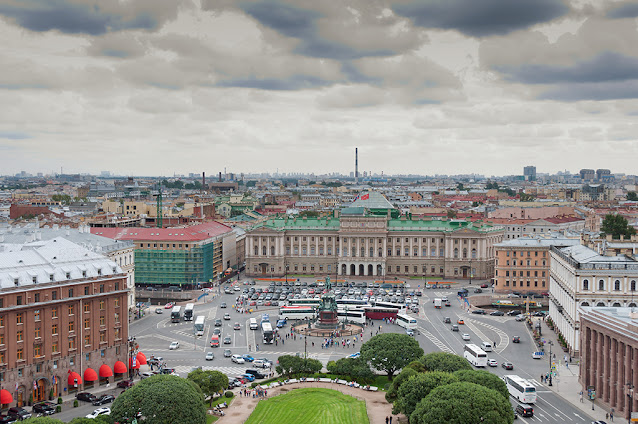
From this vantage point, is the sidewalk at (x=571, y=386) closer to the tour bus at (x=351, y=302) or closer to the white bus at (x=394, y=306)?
the white bus at (x=394, y=306)

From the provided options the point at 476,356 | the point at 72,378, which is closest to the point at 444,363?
the point at 476,356

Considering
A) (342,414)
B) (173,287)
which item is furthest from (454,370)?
(173,287)

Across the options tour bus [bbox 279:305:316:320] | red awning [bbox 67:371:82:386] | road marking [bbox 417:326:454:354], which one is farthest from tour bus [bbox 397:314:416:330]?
red awning [bbox 67:371:82:386]

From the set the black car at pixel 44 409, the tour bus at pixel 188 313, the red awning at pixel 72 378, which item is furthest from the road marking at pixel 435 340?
the black car at pixel 44 409

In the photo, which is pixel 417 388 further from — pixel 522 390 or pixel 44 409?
pixel 44 409

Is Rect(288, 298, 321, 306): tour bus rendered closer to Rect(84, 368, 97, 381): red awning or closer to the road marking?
the road marking

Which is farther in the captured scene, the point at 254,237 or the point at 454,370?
the point at 254,237

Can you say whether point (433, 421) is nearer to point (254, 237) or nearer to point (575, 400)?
point (575, 400)

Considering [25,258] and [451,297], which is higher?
[25,258]
